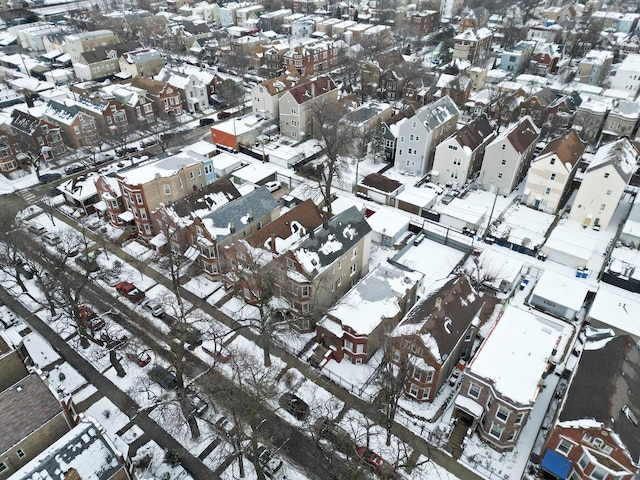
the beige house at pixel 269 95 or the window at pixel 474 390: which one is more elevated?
the beige house at pixel 269 95

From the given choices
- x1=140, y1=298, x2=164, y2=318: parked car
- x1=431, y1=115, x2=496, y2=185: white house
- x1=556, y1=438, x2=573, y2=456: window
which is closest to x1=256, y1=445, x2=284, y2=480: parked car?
x1=140, y1=298, x2=164, y2=318: parked car

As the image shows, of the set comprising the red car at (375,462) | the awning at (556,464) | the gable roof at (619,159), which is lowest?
the red car at (375,462)

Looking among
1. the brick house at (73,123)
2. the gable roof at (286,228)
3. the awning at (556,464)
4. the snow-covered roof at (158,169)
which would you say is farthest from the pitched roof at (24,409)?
the brick house at (73,123)

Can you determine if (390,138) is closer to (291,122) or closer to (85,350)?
(291,122)

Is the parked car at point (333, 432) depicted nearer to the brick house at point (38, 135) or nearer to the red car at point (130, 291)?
the red car at point (130, 291)

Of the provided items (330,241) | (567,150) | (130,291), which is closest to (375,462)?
(330,241)

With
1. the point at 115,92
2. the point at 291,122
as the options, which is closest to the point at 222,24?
the point at 115,92

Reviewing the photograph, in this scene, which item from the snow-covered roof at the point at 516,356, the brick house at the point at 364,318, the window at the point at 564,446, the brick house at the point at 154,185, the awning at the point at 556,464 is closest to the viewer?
the window at the point at 564,446
